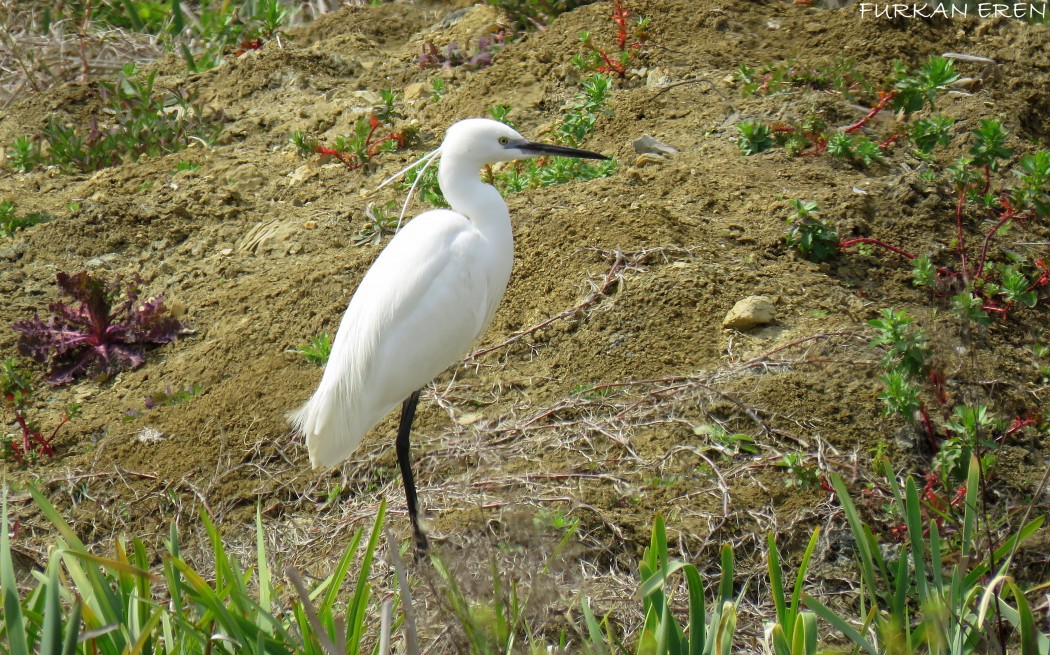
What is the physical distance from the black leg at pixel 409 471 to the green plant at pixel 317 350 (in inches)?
22.0

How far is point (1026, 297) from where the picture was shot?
12.4 ft

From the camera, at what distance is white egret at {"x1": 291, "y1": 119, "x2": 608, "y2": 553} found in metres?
3.24

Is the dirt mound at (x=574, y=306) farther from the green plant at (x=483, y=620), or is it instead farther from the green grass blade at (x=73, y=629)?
the green grass blade at (x=73, y=629)

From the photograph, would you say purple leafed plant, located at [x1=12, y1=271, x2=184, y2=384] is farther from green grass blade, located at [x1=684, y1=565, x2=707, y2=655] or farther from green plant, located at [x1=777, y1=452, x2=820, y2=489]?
green grass blade, located at [x1=684, y1=565, x2=707, y2=655]

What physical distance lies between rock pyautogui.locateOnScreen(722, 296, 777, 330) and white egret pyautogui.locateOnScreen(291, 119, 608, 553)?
2.79 feet

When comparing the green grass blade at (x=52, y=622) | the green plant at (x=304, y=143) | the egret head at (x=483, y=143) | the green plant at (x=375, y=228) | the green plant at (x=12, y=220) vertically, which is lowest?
the green plant at (x=12, y=220)

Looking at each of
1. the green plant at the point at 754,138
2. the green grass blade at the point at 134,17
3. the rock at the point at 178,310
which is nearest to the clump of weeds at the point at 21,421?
the rock at the point at 178,310

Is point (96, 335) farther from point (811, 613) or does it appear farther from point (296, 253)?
point (811, 613)

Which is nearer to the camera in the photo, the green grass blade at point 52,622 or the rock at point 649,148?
the green grass blade at point 52,622

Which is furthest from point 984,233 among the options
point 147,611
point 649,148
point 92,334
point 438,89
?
point 92,334

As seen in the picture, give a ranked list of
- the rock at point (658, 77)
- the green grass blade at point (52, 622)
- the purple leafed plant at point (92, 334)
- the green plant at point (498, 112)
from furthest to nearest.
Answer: the rock at point (658, 77)
the green plant at point (498, 112)
the purple leafed plant at point (92, 334)
the green grass blade at point (52, 622)

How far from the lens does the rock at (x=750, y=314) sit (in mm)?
3709

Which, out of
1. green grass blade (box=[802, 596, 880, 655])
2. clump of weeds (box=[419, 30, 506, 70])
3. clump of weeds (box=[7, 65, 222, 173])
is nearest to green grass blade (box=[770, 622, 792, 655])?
green grass blade (box=[802, 596, 880, 655])

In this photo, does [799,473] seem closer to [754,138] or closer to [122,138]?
[754,138]
